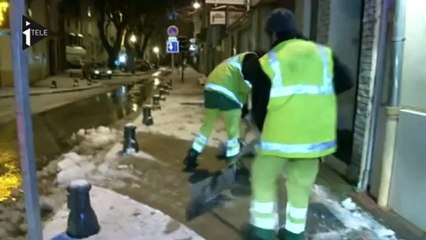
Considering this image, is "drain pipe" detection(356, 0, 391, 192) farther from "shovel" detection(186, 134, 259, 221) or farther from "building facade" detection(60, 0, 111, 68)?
"building facade" detection(60, 0, 111, 68)

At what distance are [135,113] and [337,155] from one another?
8.69 meters

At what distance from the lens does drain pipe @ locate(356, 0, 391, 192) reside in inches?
223

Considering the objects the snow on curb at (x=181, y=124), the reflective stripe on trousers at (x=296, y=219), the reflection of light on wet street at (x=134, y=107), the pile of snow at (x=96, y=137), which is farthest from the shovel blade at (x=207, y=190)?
the reflection of light on wet street at (x=134, y=107)

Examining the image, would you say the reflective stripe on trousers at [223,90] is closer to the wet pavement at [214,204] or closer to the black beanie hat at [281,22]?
the wet pavement at [214,204]

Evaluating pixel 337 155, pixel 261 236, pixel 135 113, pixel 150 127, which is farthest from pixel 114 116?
pixel 261 236

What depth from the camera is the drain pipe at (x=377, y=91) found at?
5672 millimetres

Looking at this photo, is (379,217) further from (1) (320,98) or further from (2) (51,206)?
(2) (51,206)

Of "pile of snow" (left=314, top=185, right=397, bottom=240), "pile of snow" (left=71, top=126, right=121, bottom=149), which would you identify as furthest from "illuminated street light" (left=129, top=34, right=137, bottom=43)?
"pile of snow" (left=314, top=185, right=397, bottom=240)

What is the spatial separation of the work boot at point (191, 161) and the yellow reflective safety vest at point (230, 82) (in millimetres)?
1080

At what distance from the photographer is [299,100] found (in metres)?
3.81

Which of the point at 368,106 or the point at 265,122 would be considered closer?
the point at 265,122

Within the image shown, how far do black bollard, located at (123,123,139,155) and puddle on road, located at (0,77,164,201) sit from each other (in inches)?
52.2

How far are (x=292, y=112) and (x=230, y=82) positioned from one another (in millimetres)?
2878

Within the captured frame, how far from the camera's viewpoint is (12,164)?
802 cm
